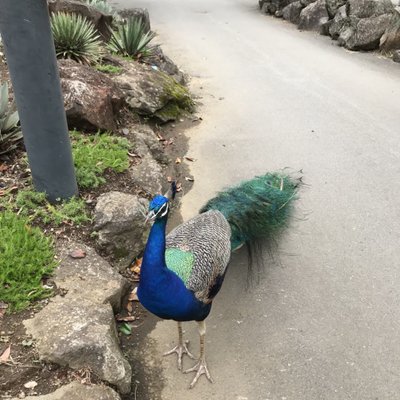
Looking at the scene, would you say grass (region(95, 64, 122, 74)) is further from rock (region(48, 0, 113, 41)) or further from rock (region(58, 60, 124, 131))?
rock (region(48, 0, 113, 41))

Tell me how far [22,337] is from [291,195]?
2.50 metres

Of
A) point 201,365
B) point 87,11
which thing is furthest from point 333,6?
point 201,365

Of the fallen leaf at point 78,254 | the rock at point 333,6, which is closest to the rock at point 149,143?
the fallen leaf at point 78,254

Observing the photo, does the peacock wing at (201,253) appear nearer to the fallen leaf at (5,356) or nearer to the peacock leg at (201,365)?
the peacock leg at (201,365)

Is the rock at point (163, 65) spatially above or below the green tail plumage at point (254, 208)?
below

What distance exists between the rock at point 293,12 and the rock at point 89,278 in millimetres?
13431

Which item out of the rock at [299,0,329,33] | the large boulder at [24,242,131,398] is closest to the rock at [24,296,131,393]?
the large boulder at [24,242,131,398]

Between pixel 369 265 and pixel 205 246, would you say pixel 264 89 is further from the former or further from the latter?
pixel 205 246

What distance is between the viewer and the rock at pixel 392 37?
34.8 feet

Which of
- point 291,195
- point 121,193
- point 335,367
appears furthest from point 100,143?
point 335,367

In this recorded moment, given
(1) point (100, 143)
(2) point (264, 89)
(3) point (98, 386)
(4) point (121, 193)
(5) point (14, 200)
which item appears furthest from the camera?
(2) point (264, 89)

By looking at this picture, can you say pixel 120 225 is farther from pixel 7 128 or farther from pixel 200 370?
pixel 7 128

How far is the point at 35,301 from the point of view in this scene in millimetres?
3141

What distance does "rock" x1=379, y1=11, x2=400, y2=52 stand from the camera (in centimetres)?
1060
